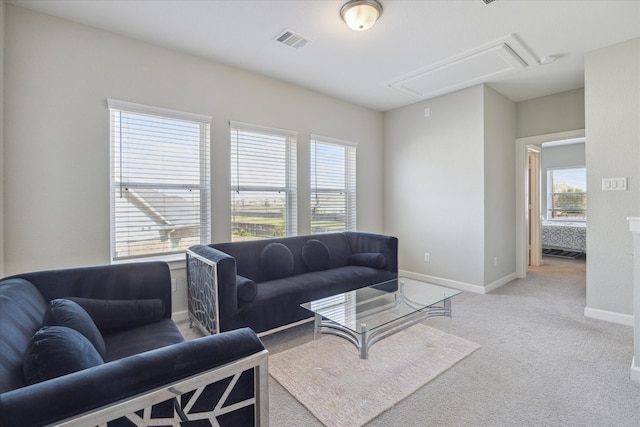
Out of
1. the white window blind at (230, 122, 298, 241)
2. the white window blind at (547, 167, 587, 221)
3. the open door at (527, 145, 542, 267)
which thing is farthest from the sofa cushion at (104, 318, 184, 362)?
the white window blind at (547, 167, 587, 221)

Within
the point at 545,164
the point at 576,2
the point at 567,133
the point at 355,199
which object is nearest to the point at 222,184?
the point at 355,199

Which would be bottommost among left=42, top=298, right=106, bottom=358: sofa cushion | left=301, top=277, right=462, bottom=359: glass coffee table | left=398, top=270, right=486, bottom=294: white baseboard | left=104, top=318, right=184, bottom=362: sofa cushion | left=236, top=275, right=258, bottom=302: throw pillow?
left=398, top=270, right=486, bottom=294: white baseboard

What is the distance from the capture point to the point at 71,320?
1328mm

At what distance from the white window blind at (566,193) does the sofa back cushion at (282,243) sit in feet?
24.5

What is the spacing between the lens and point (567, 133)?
162 inches

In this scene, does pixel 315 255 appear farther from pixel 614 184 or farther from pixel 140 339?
pixel 614 184

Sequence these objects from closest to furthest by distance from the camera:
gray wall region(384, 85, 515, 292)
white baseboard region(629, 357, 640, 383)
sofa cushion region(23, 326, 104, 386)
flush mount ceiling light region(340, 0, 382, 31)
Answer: sofa cushion region(23, 326, 104, 386), white baseboard region(629, 357, 640, 383), flush mount ceiling light region(340, 0, 382, 31), gray wall region(384, 85, 515, 292)

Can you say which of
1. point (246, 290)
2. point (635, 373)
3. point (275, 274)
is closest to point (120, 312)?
point (246, 290)

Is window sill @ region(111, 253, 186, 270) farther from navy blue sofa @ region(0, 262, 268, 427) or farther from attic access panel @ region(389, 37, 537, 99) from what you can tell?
attic access panel @ region(389, 37, 537, 99)

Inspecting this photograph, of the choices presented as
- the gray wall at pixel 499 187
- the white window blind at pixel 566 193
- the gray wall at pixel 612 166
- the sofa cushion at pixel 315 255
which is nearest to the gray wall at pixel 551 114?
the gray wall at pixel 499 187

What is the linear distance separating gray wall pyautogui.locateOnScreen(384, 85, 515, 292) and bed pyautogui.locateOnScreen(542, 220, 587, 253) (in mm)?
2682

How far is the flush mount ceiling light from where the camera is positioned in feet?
7.46

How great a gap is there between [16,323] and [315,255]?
254 centimetres

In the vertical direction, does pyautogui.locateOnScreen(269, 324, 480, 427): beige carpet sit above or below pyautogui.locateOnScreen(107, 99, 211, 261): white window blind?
below
